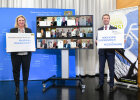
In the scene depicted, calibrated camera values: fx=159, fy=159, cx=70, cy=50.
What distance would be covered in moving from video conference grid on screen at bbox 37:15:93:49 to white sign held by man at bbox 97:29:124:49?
45 cm

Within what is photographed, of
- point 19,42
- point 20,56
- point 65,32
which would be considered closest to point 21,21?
point 19,42

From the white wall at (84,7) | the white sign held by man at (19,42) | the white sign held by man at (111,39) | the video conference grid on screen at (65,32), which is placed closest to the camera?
the white sign held by man at (19,42)

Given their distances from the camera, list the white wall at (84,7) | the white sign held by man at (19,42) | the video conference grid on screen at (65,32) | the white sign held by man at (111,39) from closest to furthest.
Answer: the white sign held by man at (19,42)
the white sign held by man at (111,39)
the video conference grid on screen at (65,32)
the white wall at (84,7)

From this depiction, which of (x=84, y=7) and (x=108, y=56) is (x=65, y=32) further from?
(x=84, y=7)

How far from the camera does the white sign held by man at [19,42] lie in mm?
3033

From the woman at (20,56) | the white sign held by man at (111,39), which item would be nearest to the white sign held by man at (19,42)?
the woman at (20,56)

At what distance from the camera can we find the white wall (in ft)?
15.2

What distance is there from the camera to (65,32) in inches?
153

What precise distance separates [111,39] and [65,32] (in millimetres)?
1129

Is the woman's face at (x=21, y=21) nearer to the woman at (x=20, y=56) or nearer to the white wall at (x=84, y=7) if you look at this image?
the woman at (x=20, y=56)

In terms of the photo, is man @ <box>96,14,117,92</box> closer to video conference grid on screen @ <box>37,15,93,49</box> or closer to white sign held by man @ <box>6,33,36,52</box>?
video conference grid on screen @ <box>37,15,93,49</box>

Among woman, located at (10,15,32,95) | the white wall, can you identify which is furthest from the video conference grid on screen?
the white wall

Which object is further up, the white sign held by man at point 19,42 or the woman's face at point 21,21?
the woman's face at point 21,21

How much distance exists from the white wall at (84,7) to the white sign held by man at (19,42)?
183cm
